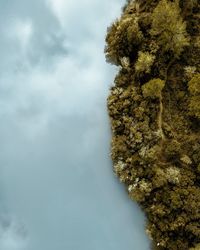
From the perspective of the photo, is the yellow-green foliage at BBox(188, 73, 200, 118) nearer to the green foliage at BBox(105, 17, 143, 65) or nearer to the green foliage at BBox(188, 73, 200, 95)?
the green foliage at BBox(188, 73, 200, 95)

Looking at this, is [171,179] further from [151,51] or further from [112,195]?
[151,51]

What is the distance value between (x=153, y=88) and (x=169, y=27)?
7.09 ft

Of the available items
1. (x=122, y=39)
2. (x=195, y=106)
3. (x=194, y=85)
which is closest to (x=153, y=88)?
(x=194, y=85)

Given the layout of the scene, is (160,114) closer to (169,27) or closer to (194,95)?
(194,95)

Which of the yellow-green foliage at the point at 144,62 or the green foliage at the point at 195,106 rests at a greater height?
the yellow-green foliage at the point at 144,62

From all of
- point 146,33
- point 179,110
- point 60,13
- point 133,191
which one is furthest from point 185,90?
point 60,13

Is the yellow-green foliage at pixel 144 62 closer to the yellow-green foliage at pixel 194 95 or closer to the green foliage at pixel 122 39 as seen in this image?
the green foliage at pixel 122 39

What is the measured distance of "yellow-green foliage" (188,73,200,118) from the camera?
902 inches

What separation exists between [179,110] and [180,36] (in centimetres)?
257

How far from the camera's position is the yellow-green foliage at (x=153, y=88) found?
22.9m

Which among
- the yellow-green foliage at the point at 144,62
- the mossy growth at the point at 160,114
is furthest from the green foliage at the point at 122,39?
Answer: the yellow-green foliage at the point at 144,62

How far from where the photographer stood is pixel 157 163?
22.8m

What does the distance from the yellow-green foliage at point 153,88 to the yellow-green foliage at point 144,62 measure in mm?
510

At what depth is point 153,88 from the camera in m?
23.0
